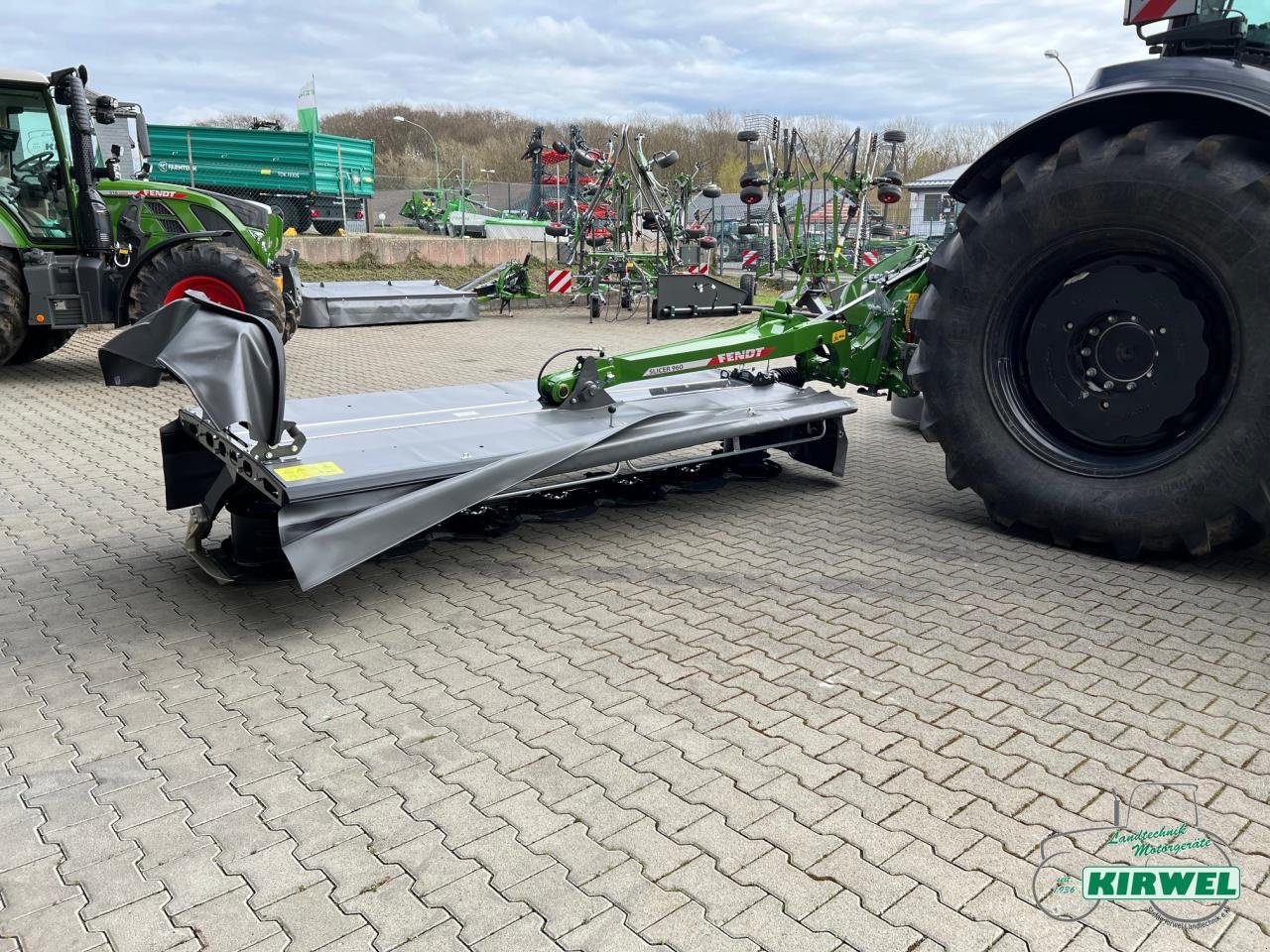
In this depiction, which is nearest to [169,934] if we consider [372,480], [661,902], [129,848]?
[129,848]

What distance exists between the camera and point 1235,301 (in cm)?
377

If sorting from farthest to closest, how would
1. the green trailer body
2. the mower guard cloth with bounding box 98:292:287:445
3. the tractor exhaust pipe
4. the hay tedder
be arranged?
the green trailer body, the hay tedder, the tractor exhaust pipe, the mower guard cloth with bounding box 98:292:287:445

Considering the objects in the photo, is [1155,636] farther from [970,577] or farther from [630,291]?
[630,291]

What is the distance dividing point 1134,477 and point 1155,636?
86 cm

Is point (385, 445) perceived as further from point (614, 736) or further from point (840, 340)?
point (840, 340)

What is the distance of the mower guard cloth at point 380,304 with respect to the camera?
13688 mm

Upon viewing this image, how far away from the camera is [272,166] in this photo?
23688mm

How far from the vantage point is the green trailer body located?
73.0 ft

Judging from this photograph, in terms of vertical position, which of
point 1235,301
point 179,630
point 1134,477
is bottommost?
point 179,630

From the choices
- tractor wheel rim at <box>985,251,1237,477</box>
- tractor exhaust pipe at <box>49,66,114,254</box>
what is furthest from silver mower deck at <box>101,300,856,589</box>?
tractor exhaust pipe at <box>49,66,114,254</box>

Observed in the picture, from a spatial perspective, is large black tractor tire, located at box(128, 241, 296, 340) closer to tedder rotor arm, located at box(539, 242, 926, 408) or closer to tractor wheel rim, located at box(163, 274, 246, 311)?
tractor wheel rim, located at box(163, 274, 246, 311)

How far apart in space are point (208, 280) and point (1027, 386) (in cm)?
766

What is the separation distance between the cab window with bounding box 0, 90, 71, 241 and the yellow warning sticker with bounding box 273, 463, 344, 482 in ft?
22.7

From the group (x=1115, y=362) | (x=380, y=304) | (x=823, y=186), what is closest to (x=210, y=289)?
(x=380, y=304)
